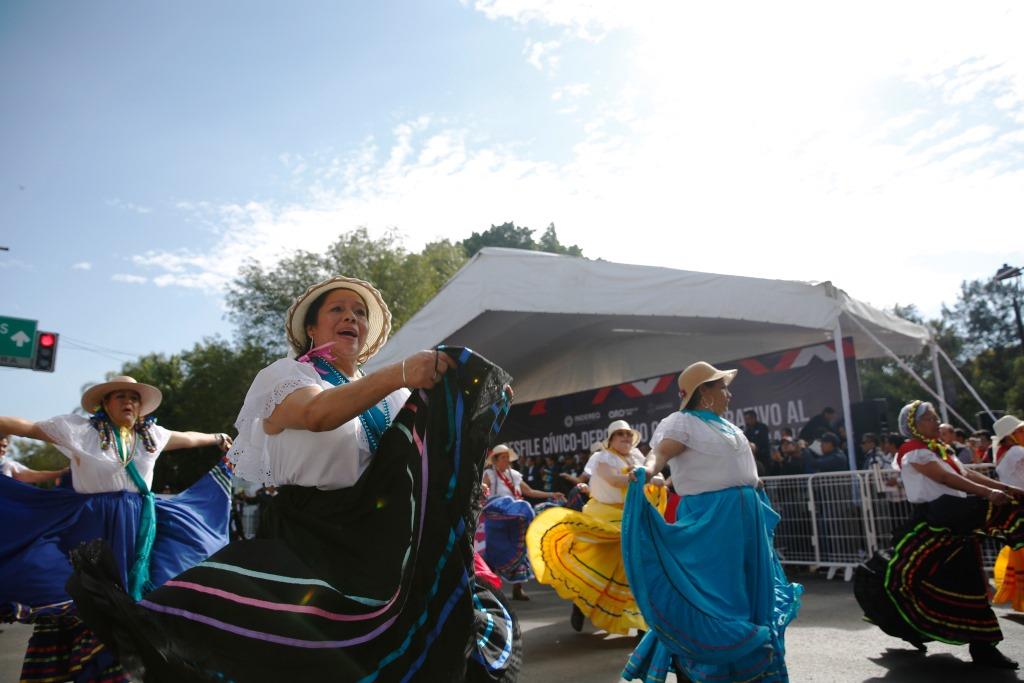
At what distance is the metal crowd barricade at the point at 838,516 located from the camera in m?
9.38

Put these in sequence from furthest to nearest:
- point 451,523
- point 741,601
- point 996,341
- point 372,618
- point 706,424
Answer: point 996,341, point 706,424, point 741,601, point 451,523, point 372,618

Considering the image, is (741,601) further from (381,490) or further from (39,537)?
(39,537)

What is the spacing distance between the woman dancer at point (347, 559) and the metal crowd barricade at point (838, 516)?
762 centimetres

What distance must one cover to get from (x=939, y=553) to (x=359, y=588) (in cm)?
489

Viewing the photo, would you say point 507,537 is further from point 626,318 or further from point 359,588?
point 359,588

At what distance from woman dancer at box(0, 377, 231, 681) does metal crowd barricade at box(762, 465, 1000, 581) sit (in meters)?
6.72

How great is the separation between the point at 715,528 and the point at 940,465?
213 centimetres

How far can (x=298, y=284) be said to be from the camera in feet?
117

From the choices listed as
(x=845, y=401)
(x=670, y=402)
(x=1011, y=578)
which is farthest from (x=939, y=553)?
(x=670, y=402)

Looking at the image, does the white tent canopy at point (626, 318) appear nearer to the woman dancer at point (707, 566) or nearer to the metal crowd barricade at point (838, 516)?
the metal crowd barricade at point (838, 516)

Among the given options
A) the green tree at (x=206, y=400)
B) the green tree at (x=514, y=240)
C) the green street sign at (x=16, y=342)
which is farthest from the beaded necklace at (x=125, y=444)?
the green tree at (x=514, y=240)

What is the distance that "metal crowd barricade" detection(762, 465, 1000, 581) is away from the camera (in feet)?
30.8

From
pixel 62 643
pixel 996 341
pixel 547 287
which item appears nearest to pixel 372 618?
pixel 62 643

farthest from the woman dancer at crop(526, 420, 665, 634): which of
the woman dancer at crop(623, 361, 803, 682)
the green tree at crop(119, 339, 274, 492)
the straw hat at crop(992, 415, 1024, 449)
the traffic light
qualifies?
the green tree at crop(119, 339, 274, 492)
